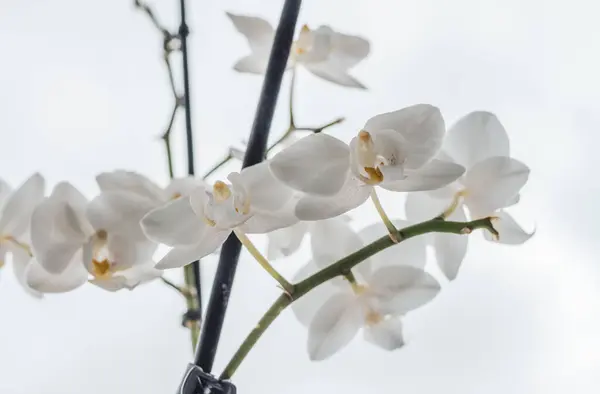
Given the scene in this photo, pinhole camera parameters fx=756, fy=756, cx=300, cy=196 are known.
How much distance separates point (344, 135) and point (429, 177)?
1.79 feet

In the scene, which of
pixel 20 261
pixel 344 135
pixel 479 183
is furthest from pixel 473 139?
pixel 344 135

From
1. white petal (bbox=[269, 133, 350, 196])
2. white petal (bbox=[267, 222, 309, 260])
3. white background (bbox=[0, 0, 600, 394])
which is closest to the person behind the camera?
white petal (bbox=[269, 133, 350, 196])

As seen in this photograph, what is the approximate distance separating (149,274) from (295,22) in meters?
0.15

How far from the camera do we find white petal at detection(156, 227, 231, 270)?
30 centimetres

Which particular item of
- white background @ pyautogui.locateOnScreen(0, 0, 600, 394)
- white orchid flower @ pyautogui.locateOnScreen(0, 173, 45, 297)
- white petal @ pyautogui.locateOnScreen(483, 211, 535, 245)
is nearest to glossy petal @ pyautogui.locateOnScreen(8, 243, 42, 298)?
white orchid flower @ pyautogui.locateOnScreen(0, 173, 45, 297)

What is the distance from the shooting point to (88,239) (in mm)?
322

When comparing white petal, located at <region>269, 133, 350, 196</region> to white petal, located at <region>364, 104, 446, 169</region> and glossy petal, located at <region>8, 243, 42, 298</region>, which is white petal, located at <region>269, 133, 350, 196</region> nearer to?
white petal, located at <region>364, 104, 446, 169</region>

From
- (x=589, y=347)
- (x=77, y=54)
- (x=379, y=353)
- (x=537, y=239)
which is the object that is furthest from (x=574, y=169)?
(x=77, y=54)

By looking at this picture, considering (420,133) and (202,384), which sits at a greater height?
(420,133)

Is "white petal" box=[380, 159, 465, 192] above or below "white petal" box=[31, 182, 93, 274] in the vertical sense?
above

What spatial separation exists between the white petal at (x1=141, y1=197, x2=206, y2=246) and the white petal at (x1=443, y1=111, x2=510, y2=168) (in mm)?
118

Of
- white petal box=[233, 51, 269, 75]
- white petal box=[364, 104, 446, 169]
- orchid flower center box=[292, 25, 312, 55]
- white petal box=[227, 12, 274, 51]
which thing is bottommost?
white petal box=[364, 104, 446, 169]

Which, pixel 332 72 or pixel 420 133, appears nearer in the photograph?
pixel 420 133

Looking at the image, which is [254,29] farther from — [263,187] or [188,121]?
[263,187]
